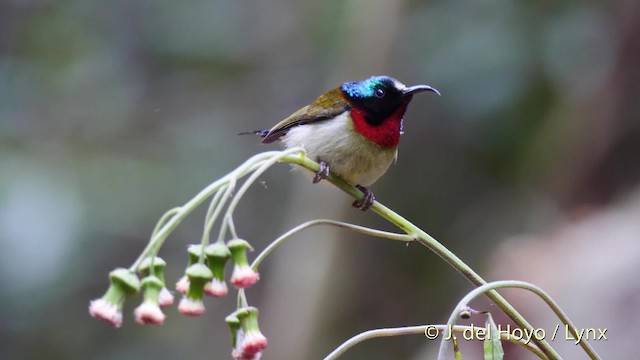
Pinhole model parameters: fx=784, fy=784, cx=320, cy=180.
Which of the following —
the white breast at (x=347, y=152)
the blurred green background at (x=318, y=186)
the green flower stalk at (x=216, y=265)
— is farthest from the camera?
the blurred green background at (x=318, y=186)

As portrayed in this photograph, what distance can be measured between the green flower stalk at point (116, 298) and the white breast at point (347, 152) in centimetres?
132

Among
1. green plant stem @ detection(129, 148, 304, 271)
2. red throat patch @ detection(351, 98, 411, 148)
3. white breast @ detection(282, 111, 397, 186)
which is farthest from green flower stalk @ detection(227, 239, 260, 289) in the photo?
red throat patch @ detection(351, 98, 411, 148)

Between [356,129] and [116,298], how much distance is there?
4.97 feet

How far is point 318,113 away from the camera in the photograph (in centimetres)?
289

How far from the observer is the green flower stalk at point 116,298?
51.7 inches

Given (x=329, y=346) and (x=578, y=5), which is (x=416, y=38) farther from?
(x=329, y=346)

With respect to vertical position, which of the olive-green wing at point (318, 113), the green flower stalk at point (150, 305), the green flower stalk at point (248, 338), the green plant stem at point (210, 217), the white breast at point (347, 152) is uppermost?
the olive-green wing at point (318, 113)

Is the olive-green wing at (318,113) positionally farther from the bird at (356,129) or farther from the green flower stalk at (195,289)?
the green flower stalk at (195,289)

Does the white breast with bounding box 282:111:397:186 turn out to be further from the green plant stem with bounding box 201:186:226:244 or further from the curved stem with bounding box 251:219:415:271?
the green plant stem with bounding box 201:186:226:244

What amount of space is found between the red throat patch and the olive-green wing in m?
0.11

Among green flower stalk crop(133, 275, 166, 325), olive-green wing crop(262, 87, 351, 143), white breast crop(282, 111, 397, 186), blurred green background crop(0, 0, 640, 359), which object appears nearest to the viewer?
green flower stalk crop(133, 275, 166, 325)

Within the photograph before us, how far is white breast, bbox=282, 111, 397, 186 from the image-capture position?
262 cm

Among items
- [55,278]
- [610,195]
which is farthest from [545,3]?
[55,278]

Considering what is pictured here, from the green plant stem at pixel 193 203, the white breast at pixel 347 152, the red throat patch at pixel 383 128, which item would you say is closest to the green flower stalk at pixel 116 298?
the green plant stem at pixel 193 203
